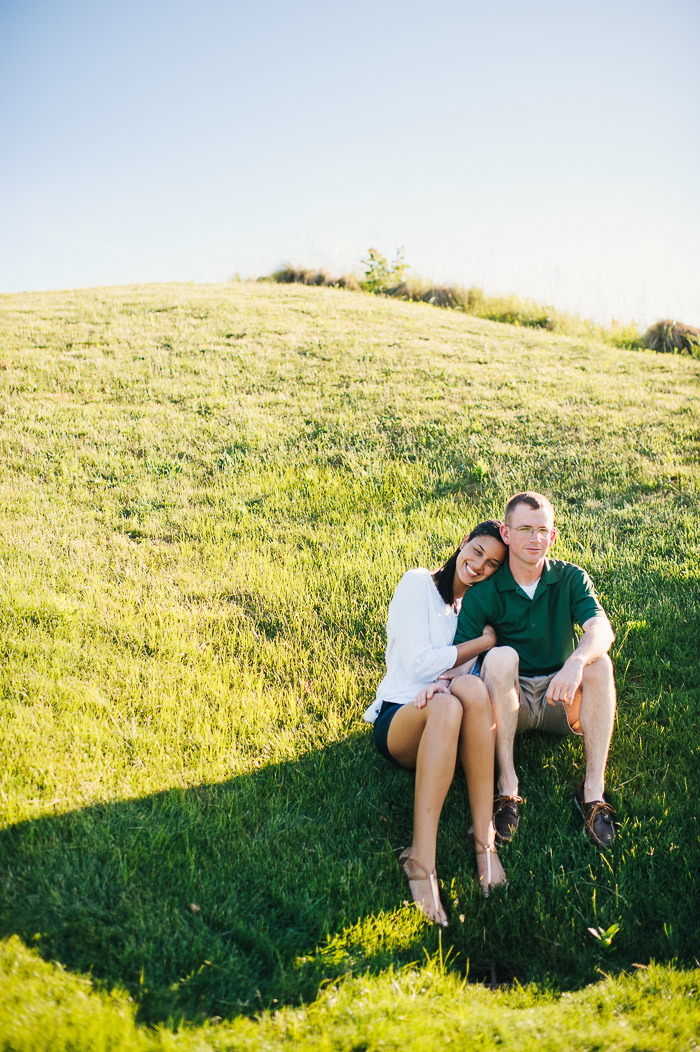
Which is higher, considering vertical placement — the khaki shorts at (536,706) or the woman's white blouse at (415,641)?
the woman's white blouse at (415,641)

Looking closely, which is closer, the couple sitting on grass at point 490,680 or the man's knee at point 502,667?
the couple sitting on grass at point 490,680

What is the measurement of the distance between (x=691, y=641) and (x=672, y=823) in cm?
184

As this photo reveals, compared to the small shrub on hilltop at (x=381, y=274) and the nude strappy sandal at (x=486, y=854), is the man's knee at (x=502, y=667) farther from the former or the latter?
the small shrub on hilltop at (x=381, y=274)

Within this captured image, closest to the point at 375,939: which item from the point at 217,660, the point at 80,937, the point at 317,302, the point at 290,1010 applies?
the point at 290,1010

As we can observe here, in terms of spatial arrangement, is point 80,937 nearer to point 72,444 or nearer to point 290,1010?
point 290,1010

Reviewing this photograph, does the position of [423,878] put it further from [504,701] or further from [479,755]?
[504,701]

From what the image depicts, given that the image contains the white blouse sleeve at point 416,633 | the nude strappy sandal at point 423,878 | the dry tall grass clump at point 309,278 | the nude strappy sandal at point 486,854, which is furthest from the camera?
the dry tall grass clump at point 309,278

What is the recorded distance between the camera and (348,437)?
8.81m

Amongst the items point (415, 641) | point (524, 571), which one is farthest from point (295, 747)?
point (524, 571)

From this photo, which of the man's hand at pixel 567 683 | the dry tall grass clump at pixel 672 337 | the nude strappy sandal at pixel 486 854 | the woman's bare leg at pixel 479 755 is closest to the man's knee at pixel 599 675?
the man's hand at pixel 567 683

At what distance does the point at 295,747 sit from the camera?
4.09 meters

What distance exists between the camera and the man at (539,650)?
12.1 ft

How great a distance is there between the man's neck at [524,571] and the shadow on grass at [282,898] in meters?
1.25

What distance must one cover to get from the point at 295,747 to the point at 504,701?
Answer: 4.21ft
